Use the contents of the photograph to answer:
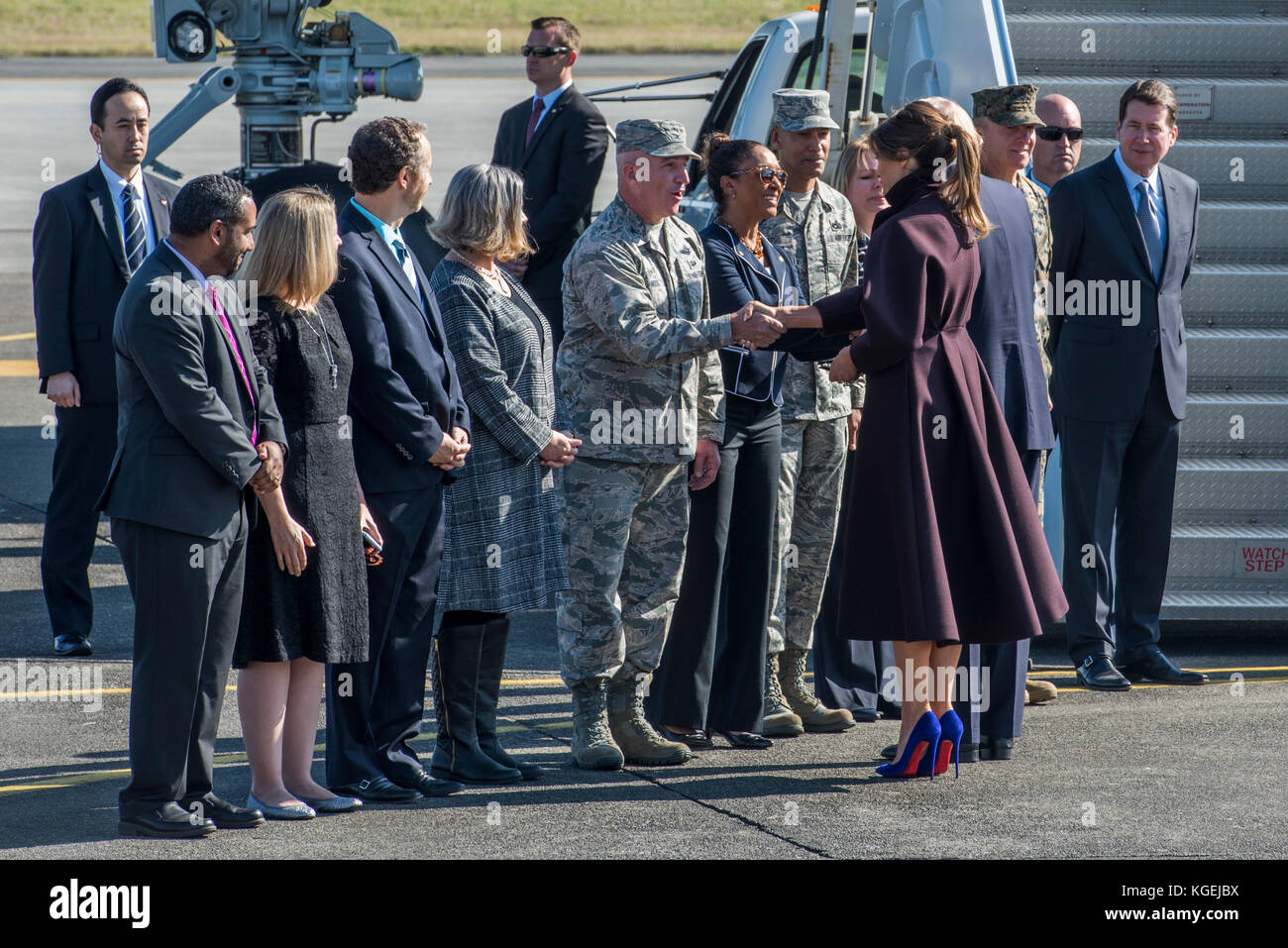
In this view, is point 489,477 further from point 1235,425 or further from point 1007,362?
point 1235,425

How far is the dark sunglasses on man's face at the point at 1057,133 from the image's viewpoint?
707 cm


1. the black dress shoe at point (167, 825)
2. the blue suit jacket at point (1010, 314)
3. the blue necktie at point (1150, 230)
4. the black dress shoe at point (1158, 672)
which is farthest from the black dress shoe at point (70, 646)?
the blue necktie at point (1150, 230)

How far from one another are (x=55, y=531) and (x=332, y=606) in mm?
2533

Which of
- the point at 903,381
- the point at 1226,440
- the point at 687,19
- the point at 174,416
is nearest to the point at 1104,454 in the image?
the point at 1226,440

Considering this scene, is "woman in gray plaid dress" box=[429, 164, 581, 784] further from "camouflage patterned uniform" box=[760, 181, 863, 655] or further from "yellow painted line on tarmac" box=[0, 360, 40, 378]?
"yellow painted line on tarmac" box=[0, 360, 40, 378]

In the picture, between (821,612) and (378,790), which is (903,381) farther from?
(378,790)

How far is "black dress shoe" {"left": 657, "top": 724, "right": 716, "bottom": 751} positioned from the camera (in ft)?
19.6

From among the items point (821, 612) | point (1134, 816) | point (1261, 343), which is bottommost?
point (1134, 816)

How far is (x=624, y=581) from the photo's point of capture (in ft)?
18.9

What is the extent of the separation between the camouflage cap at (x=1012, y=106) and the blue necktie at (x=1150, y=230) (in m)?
1.05

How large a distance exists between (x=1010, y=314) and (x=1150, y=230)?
1495mm

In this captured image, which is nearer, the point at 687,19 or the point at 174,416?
the point at 174,416

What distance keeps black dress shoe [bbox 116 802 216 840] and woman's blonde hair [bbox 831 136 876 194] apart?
3.40 metres

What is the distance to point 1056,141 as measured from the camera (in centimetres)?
716
